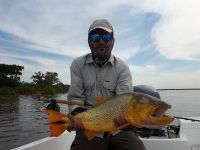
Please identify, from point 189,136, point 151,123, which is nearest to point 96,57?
point 151,123

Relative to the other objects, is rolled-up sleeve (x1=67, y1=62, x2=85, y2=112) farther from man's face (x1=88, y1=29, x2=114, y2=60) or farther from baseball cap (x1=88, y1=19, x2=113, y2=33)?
baseball cap (x1=88, y1=19, x2=113, y2=33)

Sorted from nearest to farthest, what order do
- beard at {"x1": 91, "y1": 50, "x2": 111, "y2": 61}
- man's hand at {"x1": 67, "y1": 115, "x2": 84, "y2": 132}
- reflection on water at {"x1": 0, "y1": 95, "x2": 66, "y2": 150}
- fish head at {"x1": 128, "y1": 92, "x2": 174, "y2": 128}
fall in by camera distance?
fish head at {"x1": 128, "y1": 92, "x2": 174, "y2": 128}
man's hand at {"x1": 67, "y1": 115, "x2": 84, "y2": 132}
beard at {"x1": 91, "y1": 50, "x2": 111, "y2": 61}
reflection on water at {"x1": 0, "y1": 95, "x2": 66, "y2": 150}

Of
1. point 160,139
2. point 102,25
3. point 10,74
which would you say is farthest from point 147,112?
point 10,74

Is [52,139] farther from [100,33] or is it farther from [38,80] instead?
[38,80]

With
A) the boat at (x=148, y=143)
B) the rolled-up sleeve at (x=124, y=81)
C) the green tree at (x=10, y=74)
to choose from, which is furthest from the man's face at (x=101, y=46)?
the green tree at (x=10, y=74)

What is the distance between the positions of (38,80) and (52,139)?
93.4 metres

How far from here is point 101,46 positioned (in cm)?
431

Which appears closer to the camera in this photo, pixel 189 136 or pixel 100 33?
pixel 100 33

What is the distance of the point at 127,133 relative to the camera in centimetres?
435

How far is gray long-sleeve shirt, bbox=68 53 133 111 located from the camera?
4.45m

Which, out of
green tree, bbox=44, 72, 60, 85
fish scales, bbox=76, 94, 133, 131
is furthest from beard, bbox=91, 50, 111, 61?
green tree, bbox=44, 72, 60, 85

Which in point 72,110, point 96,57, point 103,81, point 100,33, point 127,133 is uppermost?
point 100,33

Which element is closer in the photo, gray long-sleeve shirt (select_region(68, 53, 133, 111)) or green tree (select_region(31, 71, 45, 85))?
gray long-sleeve shirt (select_region(68, 53, 133, 111))

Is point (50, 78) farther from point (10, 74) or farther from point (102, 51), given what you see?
point (102, 51)
